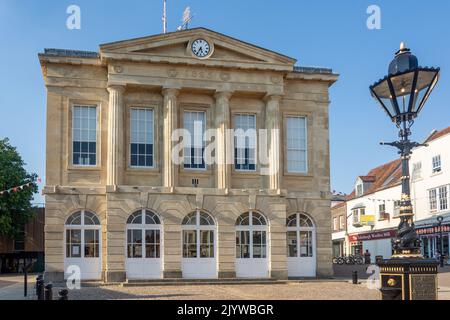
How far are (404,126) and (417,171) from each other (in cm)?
3914

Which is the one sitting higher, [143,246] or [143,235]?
[143,235]

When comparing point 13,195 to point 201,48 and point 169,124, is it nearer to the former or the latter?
point 169,124

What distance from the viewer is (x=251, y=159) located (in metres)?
30.2

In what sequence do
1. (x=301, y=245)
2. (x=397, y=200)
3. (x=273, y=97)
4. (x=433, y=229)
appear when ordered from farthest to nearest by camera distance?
(x=397, y=200) → (x=433, y=229) → (x=301, y=245) → (x=273, y=97)

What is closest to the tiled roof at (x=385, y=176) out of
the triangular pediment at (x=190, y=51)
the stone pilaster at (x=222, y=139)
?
the triangular pediment at (x=190, y=51)

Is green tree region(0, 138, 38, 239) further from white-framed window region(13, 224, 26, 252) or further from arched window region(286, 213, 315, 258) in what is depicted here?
arched window region(286, 213, 315, 258)

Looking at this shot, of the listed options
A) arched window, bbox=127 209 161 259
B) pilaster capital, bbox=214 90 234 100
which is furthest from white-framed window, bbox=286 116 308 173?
arched window, bbox=127 209 161 259

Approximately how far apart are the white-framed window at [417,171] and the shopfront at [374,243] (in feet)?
17.7

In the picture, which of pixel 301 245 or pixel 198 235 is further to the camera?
pixel 301 245

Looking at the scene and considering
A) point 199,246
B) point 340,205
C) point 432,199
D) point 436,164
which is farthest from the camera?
point 340,205

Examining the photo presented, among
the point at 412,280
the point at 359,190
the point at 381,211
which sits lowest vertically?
the point at 412,280

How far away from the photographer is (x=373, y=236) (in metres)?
54.6

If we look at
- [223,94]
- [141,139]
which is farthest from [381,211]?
[141,139]

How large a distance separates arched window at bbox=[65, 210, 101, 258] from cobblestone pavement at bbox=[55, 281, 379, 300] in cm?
261
